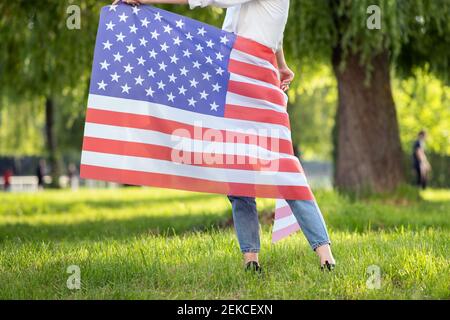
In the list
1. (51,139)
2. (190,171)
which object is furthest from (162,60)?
(51,139)

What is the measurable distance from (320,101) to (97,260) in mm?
26435

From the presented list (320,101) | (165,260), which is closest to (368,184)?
(165,260)

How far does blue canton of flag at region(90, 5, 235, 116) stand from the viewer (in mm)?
5008

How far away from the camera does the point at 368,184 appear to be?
38.3 ft

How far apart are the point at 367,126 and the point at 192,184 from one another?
7.20 metres

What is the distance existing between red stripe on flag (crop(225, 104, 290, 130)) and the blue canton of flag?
0.06 meters

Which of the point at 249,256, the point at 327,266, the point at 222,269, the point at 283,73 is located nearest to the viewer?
the point at 327,266

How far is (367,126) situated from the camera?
11648 millimetres

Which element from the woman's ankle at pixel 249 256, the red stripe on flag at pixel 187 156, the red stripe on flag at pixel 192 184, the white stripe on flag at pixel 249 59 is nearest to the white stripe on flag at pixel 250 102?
the white stripe on flag at pixel 249 59

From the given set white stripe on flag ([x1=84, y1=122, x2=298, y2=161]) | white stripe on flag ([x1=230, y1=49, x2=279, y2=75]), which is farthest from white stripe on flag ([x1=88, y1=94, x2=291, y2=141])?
white stripe on flag ([x1=230, y1=49, x2=279, y2=75])

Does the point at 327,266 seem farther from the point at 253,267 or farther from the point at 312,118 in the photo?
the point at 312,118

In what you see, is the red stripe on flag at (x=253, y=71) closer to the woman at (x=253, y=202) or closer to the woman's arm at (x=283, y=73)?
the woman at (x=253, y=202)

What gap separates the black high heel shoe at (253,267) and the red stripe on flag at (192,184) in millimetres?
486
